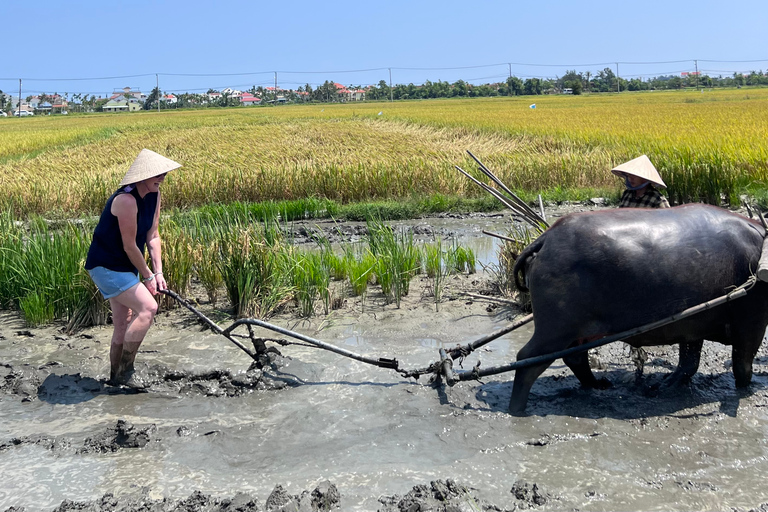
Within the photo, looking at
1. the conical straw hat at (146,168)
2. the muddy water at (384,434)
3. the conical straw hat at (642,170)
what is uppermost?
the conical straw hat at (146,168)

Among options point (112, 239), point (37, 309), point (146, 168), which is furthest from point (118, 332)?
point (37, 309)

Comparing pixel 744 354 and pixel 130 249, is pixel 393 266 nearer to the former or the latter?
pixel 130 249

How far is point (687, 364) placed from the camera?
446cm

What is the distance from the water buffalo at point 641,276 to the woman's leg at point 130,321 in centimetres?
243

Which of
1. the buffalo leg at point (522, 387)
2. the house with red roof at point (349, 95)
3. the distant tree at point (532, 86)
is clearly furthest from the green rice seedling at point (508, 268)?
the house with red roof at point (349, 95)

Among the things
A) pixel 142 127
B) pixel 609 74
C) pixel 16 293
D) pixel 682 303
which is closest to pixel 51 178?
pixel 16 293

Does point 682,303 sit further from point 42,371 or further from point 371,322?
→ point 42,371

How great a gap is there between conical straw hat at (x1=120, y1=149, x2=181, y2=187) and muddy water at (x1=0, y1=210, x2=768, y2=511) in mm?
A: 1499

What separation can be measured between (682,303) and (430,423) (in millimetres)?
1611

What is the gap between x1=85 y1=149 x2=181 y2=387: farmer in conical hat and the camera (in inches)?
168

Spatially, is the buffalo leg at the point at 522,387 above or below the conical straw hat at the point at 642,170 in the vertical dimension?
below

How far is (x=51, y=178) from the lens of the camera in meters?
13.5

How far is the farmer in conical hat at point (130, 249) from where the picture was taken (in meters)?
4.28

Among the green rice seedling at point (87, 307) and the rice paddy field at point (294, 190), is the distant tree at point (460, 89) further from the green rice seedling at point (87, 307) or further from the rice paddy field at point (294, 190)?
the green rice seedling at point (87, 307)
